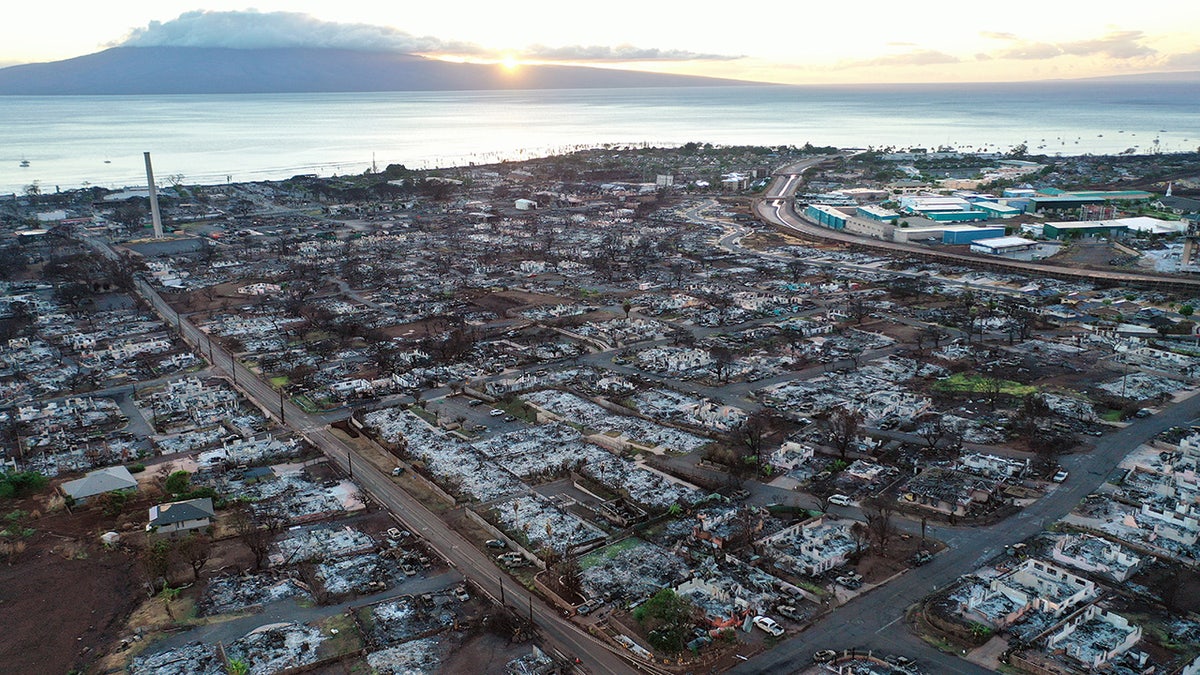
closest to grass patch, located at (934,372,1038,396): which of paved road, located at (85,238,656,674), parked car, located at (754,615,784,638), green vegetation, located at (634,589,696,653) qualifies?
parked car, located at (754,615,784,638)

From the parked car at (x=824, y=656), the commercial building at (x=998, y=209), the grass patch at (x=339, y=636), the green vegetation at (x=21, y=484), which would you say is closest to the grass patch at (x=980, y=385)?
the parked car at (x=824, y=656)

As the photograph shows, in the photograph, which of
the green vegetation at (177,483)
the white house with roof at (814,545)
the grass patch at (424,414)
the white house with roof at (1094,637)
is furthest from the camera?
the grass patch at (424,414)

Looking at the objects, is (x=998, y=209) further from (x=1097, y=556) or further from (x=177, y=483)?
(x=177, y=483)

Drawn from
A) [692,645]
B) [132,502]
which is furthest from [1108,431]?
[132,502]

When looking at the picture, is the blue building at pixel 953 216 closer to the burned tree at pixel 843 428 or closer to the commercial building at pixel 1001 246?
the commercial building at pixel 1001 246

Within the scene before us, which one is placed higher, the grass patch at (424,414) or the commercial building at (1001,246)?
the commercial building at (1001,246)

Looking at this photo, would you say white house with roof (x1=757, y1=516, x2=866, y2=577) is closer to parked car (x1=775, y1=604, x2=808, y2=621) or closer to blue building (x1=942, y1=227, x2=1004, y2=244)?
parked car (x1=775, y1=604, x2=808, y2=621)

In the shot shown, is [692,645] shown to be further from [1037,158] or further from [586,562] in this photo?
[1037,158]
